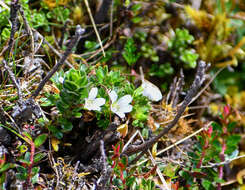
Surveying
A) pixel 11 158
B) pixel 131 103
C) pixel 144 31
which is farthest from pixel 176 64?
pixel 11 158

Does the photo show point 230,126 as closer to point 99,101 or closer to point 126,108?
point 126,108

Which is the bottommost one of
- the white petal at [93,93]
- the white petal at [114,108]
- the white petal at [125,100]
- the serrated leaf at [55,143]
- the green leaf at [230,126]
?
the serrated leaf at [55,143]

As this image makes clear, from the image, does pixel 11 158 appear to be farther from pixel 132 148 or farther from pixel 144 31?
pixel 144 31

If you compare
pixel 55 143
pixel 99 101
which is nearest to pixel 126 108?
pixel 99 101

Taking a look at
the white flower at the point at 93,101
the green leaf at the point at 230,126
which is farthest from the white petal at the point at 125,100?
the green leaf at the point at 230,126

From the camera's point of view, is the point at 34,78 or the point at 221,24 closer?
the point at 34,78

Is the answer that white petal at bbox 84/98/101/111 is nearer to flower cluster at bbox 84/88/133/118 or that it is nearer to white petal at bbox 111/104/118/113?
flower cluster at bbox 84/88/133/118

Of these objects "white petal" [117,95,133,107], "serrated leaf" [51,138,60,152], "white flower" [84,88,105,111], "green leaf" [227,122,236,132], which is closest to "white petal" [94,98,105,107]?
"white flower" [84,88,105,111]

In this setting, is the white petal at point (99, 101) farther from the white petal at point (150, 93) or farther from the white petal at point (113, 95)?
the white petal at point (150, 93)
